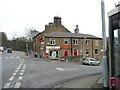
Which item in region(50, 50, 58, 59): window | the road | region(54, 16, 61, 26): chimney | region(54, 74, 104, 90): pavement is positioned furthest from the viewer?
region(54, 16, 61, 26): chimney

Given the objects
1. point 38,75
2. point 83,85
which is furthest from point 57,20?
point 83,85

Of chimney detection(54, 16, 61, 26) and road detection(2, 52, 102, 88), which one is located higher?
chimney detection(54, 16, 61, 26)

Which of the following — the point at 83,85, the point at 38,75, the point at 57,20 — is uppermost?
the point at 57,20

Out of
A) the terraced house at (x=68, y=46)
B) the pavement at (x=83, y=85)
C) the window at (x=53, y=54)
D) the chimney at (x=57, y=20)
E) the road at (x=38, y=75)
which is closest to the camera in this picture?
the pavement at (x=83, y=85)

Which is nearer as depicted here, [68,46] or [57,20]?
[68,46]

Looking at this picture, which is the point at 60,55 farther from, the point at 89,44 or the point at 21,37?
the point at 21,37

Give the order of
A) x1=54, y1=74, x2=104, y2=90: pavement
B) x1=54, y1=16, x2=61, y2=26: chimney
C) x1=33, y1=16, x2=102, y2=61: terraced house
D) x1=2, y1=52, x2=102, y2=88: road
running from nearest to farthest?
x1=54, y1=74, x2=104, y2=90: pavement < x1=2, y1=52, x2=102, y2=88: road < x1=33, y1=16, x2=102, y2=61: terraced house < x1=54, y1=16, x2=61, y2=26: chimney

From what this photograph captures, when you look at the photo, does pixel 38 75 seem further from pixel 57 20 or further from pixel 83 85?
pixel 57 20

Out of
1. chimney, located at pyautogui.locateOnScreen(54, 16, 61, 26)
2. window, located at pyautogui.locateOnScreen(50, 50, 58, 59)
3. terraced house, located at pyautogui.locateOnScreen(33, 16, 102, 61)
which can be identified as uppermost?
chimney, located at pyautogui.locateOnScreen(54, 16, 61, 26)

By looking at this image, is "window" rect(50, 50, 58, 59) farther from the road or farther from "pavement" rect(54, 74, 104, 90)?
"pavement" rect(54, 74, 104, 90)

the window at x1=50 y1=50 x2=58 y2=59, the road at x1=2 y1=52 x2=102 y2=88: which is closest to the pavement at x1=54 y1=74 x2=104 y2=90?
the road at x1=2 y1=52 x2=102 y2=88

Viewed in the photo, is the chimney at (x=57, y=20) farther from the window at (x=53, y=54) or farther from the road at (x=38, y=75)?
the road at (x=38, y=75)

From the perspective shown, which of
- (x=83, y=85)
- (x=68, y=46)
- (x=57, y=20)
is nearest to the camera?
(x=83, y=85)

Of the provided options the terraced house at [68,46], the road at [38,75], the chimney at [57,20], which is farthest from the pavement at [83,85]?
the chimney at [57,20]
